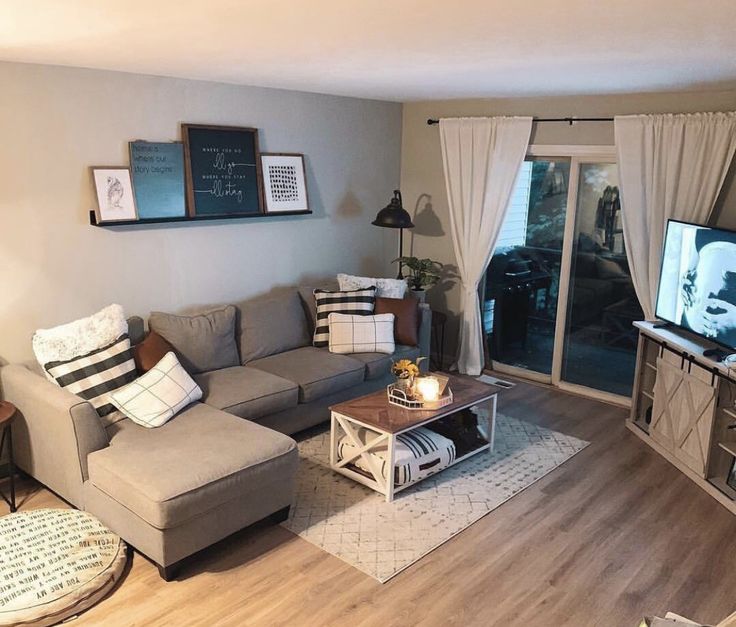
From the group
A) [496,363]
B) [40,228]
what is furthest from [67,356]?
[496,363]

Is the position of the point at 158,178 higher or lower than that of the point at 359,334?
higher

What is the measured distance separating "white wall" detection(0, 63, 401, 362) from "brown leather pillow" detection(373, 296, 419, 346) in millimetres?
728

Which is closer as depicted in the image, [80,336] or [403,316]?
[80,336]

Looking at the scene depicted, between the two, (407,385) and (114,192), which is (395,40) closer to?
(407,385)

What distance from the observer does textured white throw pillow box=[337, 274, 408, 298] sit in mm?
5262

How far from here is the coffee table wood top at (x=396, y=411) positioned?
12.1ft

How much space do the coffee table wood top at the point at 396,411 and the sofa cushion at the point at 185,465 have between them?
51 centimetres

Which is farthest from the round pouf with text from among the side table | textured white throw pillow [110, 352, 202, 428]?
the side table

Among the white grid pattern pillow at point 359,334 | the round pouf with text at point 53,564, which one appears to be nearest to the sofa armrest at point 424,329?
the white grid pattern pillow at point 359,334

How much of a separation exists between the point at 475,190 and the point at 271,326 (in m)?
2.05

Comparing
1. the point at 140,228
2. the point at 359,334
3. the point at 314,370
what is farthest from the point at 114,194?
the point at 359,334

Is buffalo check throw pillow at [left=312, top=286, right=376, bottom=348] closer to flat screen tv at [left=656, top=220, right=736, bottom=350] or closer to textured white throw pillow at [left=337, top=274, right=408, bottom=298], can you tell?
textured white throw pillow at [left=337, top=274, right=408, bottom=298]

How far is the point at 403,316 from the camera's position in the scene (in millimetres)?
5148

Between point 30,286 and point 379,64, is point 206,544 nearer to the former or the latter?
point 30,286
